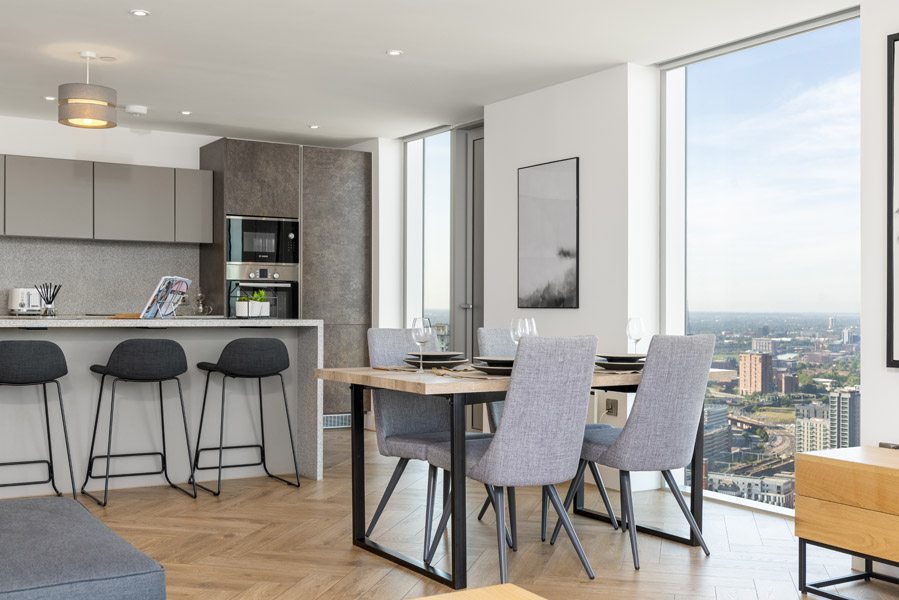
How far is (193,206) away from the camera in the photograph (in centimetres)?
765

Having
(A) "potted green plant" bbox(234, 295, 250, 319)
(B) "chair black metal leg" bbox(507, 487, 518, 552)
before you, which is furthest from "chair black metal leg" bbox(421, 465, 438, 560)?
(A) "potted green plant" bbox(234, 295, 250, 319)

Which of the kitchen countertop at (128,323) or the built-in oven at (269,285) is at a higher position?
the built-in oven at (269,285)

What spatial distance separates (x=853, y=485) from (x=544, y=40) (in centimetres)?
286

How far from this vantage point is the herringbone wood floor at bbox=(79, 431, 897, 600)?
361cm

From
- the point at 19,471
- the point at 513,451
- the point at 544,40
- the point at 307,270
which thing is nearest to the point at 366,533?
the point at 513,451

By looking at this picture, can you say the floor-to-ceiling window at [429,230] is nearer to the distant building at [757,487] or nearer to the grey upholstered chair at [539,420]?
the distant building at [757,487]

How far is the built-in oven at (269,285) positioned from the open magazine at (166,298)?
1827 mm

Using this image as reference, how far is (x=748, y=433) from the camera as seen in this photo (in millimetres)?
5219

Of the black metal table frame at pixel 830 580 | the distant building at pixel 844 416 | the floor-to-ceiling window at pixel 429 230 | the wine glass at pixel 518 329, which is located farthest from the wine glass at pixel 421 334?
the floor-to-ceiling window at pixel 429 230

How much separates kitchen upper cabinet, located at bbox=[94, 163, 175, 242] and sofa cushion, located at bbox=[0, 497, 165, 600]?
510 cm

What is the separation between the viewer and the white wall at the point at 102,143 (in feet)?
23.8

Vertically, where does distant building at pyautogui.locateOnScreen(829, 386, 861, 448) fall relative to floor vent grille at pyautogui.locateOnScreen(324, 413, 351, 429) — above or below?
above

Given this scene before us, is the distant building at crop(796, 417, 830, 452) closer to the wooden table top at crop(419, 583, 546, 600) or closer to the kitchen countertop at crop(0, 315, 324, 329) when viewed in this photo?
the kitchen countertop at crop(0, 315, 324, 329)

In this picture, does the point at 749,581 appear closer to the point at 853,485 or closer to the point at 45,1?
the point at 853,485
